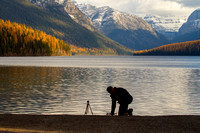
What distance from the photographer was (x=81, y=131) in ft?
67.8

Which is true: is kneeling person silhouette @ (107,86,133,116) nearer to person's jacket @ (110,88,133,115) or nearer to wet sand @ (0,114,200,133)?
person's jacket @ (110,88,133,115)

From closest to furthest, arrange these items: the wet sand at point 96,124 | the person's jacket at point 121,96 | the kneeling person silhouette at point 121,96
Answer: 1. the wet sand at point 96,124
2. the kneeling person silhouette at point 121,96
3. the person's jacket at point 121,96

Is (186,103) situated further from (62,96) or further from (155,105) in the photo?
(62,96)

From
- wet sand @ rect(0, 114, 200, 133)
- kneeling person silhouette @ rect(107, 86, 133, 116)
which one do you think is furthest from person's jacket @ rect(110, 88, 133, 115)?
wet sand @ rect(0, 114, 200, 133)

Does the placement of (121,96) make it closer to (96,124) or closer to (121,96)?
(121,96)

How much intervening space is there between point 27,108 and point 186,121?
17.9m

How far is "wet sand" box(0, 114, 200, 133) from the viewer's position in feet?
68.4

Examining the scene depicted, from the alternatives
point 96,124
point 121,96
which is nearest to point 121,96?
point 121,96

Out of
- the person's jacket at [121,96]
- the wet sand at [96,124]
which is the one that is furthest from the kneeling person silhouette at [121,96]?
the wet sand at [96,124]

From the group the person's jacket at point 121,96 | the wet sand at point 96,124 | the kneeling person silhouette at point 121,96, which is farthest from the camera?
the person's jacket at point 121,96

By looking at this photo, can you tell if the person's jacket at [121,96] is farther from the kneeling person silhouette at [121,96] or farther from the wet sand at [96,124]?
the wet sand at [96,124]

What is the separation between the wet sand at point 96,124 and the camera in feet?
68.4

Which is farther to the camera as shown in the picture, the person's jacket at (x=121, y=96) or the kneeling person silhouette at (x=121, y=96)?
the person's jacket at (x=121, y=96)

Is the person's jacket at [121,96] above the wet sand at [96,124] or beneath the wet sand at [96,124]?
above
